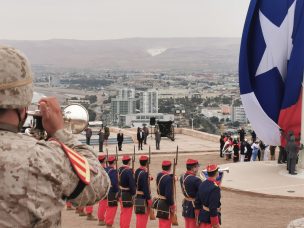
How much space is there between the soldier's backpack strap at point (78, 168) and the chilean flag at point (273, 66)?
545 inches

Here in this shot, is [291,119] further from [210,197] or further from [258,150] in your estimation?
[210,197]

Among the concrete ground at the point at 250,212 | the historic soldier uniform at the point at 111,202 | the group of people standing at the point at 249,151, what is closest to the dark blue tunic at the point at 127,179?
the historic soldier uniform at the point at 111,202

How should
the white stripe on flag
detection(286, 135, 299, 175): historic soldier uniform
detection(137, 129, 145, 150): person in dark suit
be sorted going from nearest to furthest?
detection(286, 135, 299, 175): historic soldier uniform < the white stripe on flag < detection(137, 129, 145, 150): person in dark suit

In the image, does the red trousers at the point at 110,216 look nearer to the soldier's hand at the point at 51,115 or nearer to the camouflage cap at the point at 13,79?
the soldier's hand at the point at 51,115

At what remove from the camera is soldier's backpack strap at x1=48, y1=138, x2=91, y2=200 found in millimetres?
2012

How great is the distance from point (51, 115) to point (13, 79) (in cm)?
27

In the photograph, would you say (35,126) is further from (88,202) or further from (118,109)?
(118,109)

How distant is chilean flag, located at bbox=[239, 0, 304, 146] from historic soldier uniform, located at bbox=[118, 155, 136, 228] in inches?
263

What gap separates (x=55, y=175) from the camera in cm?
195

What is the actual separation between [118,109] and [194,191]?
183 feet

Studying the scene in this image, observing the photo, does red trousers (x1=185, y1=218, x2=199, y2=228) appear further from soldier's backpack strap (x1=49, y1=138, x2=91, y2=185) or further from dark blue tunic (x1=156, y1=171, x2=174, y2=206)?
soldier's backpack strap (x1=49, y1=138, x2=91, y2=185)

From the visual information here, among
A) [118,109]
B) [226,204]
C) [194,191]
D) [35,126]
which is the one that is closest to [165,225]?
[194,191]

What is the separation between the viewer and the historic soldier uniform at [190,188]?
8.76 metres

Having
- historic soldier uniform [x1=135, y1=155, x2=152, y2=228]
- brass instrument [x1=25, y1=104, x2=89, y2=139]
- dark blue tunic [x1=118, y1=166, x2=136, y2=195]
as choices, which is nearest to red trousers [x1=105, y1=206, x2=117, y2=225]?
dark blue tunic [x1=118, y1=166, x2=136, y2=195]
